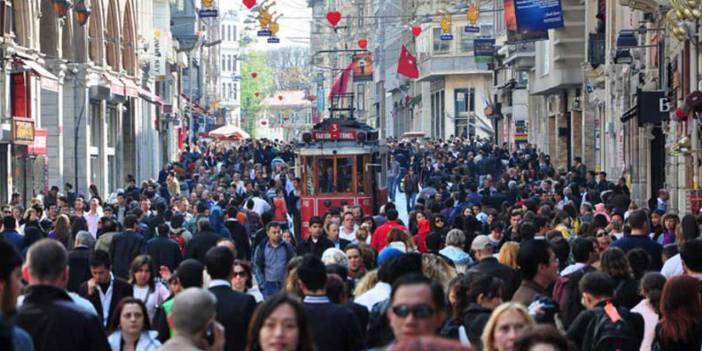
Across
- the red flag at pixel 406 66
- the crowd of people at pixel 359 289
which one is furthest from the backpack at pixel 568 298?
the red flag at pixel 406 66

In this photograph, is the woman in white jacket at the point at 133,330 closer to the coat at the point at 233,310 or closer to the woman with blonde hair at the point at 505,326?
the coat at the point at 233,310

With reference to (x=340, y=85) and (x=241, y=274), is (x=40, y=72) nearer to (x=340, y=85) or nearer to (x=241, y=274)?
(x=340, y=85)

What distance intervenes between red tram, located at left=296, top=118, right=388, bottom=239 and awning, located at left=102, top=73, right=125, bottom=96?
48.2 feet

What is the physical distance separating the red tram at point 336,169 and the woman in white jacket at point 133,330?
2220 cm

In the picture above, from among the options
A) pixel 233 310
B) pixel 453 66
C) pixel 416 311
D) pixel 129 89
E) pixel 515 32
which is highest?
pixel 453 66

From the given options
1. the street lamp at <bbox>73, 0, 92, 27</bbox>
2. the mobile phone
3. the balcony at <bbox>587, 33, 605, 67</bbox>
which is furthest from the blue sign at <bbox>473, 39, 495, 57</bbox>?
the mobile phone

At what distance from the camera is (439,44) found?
3447 inches

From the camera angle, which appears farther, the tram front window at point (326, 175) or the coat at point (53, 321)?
the tram front window at point (326, 175)

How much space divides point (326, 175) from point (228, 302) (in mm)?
22608

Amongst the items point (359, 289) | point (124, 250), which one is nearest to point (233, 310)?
point (359, 289)

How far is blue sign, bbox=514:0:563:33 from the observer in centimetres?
4369

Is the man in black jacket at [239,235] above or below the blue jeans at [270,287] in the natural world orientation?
above

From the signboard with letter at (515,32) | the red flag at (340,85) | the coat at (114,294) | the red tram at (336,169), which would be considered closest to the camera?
the coat at (114,294)

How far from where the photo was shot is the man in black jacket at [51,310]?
831cm
